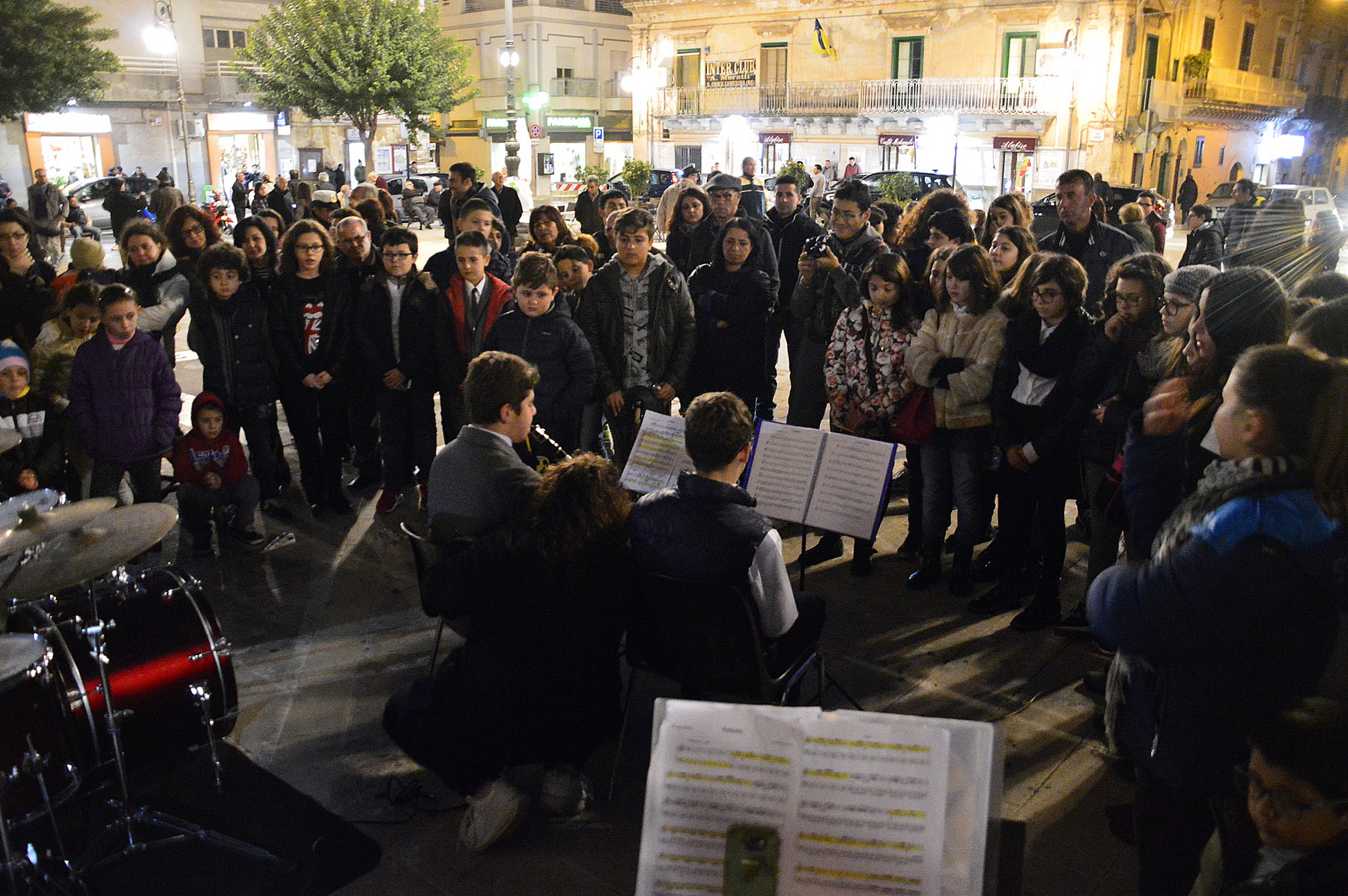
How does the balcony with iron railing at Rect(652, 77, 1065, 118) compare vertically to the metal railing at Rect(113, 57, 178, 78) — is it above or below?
below

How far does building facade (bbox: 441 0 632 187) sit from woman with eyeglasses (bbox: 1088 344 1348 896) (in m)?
40.0

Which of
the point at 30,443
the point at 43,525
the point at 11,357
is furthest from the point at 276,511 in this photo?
the point at 43,525

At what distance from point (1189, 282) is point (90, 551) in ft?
13.4

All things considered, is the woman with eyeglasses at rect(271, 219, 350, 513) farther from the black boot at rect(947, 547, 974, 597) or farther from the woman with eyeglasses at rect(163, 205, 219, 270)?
the black boot at rect(947, 547, 974, 597)

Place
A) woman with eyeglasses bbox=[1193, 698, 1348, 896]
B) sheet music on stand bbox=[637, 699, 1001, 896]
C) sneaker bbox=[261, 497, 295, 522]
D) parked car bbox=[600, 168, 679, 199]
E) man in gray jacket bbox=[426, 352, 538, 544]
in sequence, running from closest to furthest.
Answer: sheet music on stand bbox=[637, 699, 1001, 896] → woman with eyeglasses bbox=[1193, 698, 1348, 896] → man in gray jacket bbox=[426, 352, 538, 544] → sneaker bbox=[261, 497, 295, 522] → parked car bbox=[600, 168, 679, 199]

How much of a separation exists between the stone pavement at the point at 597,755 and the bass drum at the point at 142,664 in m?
0.49

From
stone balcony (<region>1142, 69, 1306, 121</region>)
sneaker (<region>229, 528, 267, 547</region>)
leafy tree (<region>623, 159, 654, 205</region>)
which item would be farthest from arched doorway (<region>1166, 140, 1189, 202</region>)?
sneaker (<region>229, 528, 267, 547</region>)

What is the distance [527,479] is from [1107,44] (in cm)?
3036

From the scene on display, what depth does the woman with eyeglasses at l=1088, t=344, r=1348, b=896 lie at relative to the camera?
7.14ft

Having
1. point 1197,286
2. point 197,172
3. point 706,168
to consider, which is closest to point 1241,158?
point 706,168

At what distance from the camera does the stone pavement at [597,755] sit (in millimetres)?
3326

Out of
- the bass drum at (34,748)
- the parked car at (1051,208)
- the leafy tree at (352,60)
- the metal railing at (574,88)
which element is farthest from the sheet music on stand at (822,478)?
the metal railing at (574,88)

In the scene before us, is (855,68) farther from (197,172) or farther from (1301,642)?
(1301,642)

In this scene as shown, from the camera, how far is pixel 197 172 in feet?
130
